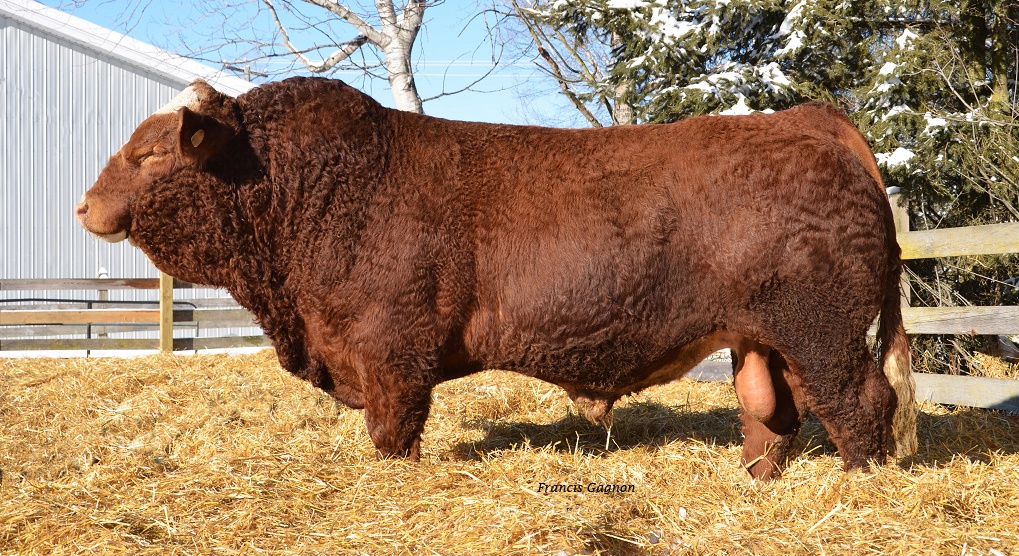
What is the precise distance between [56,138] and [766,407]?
15.0m

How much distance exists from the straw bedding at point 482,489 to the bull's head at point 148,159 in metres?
1.08

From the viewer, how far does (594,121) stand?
34.1 feet

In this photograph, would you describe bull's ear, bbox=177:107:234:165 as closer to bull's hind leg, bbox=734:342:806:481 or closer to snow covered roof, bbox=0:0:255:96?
bull's hind leg, bbox=734:342:806:481

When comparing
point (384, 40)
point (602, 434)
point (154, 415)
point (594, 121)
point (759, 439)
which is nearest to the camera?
point (759, 439)

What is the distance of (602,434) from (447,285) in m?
1.73

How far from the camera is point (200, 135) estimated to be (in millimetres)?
3250

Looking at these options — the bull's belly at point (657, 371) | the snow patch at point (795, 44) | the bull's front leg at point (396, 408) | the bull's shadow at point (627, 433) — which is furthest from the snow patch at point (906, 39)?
the bull's front leg at point (396, 408)

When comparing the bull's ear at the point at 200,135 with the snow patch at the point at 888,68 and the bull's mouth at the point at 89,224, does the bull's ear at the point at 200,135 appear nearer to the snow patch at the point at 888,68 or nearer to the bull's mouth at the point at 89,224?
the bull's mouth at the point at 89,224

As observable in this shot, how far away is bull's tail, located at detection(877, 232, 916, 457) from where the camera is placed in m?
3.49

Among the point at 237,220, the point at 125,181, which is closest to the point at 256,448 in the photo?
the point at 237,220

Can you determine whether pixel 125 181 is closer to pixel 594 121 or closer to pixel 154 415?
pixel 154 415

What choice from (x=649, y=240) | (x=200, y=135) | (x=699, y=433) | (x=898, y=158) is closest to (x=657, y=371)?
(x=649, y=240)

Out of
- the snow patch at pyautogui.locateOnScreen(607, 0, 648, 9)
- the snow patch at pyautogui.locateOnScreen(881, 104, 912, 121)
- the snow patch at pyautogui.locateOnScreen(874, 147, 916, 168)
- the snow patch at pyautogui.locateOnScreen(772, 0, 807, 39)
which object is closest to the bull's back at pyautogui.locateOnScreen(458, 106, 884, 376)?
the snow patch at pyautogui.locateOnScreen(874, 147, 916, 168)

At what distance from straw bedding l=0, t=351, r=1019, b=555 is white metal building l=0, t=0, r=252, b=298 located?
434 inches
